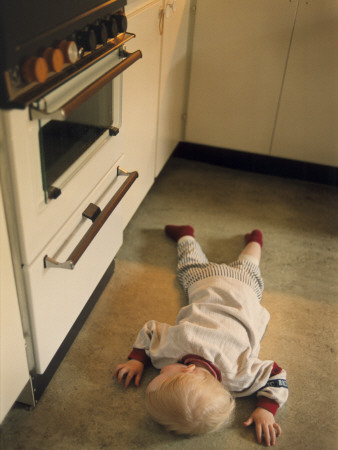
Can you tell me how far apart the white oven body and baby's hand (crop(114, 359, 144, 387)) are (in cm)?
19

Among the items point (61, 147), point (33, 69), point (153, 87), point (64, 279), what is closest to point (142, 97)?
point (153, 87)

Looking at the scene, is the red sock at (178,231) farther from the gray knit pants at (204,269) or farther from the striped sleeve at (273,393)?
the striped sleeve at (273,393)

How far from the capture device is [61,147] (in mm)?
1074

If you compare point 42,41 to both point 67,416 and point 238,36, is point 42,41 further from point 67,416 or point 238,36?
point 238,36

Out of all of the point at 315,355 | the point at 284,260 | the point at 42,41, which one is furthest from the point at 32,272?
the point at 284,260

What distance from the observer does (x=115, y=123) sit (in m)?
1.33

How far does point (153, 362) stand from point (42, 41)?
900 mm

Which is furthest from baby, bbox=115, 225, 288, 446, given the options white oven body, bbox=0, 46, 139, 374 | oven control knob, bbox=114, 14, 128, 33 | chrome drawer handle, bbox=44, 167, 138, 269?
oven control knob, bbox=114, 14, 128, 33

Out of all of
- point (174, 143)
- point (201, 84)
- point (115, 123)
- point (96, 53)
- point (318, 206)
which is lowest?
point (318, 206)

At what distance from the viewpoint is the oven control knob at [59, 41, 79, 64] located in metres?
0.88

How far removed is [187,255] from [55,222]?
71 centimetres

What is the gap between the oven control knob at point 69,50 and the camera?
0.88 metres

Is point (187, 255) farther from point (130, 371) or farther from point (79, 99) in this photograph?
point (79, 99)

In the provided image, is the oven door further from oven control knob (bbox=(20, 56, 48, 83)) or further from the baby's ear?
the baby's ear
